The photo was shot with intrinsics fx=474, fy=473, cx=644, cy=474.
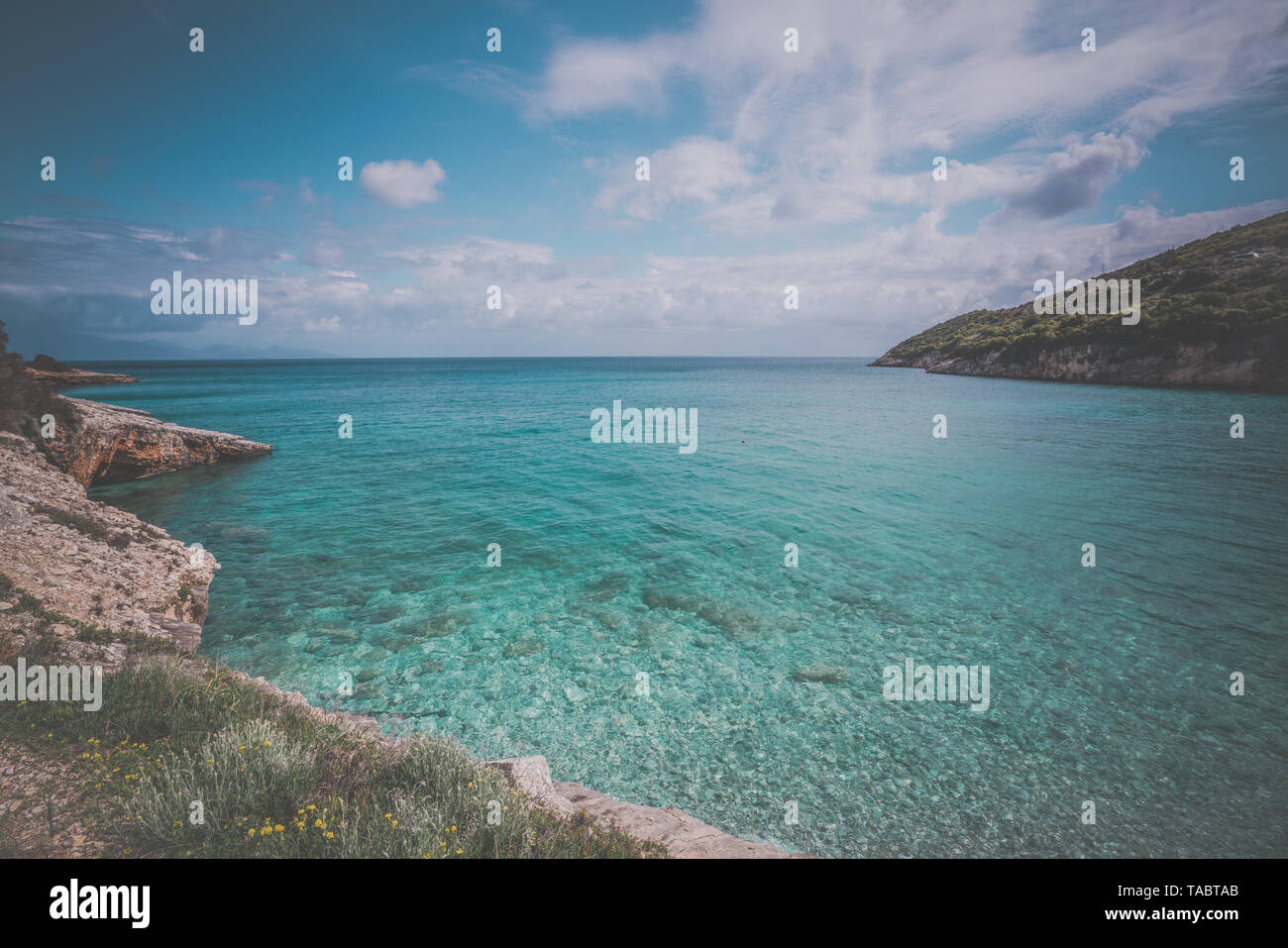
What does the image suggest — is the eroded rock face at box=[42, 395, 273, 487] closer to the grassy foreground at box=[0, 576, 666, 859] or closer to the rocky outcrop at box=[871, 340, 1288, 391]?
the grassy foreground at box=[0, 576, 666, 859]

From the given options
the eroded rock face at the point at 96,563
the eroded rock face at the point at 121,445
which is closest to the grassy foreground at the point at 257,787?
the eroded rock face at the point at 96,563

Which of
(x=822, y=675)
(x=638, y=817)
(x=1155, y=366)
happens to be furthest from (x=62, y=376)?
(x=1155, y=366)

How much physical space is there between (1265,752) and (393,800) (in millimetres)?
13995

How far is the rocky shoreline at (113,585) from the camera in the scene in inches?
258

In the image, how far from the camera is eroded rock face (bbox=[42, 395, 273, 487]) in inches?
854

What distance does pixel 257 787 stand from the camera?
5398 millimetres

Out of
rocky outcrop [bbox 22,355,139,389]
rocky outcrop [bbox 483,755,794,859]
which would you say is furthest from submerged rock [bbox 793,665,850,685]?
rocky outcrop [bbox 22,355,139,389]

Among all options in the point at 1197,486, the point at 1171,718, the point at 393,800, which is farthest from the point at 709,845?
the point at 1197,486

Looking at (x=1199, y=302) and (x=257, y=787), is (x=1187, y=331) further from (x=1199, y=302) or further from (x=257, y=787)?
(x=257, y=787)

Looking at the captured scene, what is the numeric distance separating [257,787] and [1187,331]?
91.0 metres

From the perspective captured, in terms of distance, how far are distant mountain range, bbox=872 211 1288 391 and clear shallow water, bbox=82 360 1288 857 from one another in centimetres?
4006
